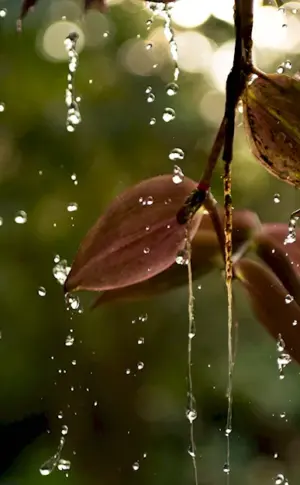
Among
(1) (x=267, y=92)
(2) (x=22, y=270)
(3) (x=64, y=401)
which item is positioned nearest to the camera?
(1) (x=267, y=92)

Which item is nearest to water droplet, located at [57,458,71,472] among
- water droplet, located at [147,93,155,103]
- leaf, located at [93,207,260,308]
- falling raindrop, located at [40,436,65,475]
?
falling raindrop, located at [40,436,65,475]

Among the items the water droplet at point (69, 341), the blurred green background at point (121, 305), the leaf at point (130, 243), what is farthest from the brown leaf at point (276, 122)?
the water droplet at point (69, 341)

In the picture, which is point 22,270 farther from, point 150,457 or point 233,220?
point 233,220

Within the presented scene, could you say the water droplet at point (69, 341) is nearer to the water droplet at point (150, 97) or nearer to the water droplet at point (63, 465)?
the water droplet at point (63, 465)

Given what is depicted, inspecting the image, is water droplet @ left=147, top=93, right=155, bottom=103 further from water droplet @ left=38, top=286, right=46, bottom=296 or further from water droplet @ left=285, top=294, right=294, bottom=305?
water droplet @ left=285, top=294, right=294, bottom=305

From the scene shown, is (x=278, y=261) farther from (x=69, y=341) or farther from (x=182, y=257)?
(x=69, y=341)

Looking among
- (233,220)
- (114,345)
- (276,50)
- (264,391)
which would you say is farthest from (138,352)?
(233,220)

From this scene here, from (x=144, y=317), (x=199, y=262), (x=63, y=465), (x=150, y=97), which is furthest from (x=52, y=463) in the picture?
(x=199, y=262)
